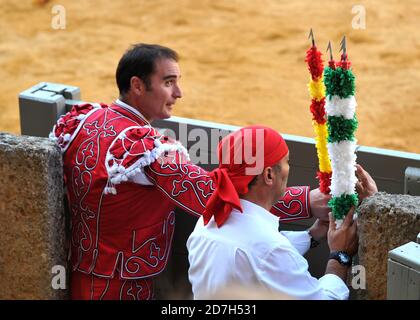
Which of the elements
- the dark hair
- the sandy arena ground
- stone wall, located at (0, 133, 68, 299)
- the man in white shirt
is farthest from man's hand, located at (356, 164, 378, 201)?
the sandy arena ground

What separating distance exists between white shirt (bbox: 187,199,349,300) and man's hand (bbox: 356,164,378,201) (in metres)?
0.59

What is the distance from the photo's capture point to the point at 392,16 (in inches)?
469

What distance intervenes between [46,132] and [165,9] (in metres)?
7.63

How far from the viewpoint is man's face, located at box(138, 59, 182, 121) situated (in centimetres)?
429

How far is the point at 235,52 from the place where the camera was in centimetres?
1103

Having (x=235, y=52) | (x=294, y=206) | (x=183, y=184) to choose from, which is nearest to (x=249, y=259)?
(x=183, y=184)

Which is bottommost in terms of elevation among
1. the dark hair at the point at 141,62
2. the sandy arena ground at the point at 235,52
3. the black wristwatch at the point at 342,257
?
the sandy arena ground at the point at 235,52

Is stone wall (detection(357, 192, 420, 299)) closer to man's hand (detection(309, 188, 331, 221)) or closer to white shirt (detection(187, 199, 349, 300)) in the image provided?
white shirt (detection(187, 199, 349, 300))

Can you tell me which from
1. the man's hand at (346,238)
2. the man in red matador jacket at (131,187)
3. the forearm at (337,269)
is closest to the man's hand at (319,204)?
the man in red matador jacket at (131,187)

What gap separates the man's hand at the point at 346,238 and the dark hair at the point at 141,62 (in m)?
1.03

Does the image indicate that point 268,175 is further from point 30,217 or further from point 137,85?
point 30,217

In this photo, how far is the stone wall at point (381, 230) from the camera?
11.5 ft

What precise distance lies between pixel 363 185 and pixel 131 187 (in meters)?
0.93

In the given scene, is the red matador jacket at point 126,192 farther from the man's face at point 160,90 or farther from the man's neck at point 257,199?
the man's neck at point 257,199
